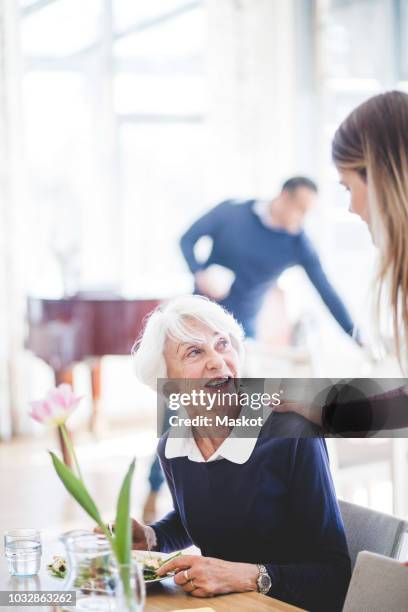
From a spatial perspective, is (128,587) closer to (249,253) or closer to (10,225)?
(249,253)

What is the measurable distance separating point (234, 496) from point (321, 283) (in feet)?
6.77

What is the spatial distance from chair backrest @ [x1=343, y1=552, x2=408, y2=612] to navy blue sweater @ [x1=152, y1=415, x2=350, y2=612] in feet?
0.68

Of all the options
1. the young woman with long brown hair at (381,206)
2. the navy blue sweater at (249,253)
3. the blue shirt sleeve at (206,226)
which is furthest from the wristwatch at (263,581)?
the blue shirt sleeve at (206,226)

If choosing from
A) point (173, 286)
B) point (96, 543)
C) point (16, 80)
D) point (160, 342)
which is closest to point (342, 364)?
point (173, 286)

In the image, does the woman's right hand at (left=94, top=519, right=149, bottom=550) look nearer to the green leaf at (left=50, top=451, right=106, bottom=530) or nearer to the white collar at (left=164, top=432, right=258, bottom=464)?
the white collar at (left=164, top=432, right=258, bottom=464)

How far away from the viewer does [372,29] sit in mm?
6102

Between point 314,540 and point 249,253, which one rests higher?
point 249,253

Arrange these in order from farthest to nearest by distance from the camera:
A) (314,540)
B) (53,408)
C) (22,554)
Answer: (314,540), (22,554), (53,408)

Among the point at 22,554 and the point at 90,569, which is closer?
the point at 90,569

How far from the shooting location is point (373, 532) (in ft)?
5.90

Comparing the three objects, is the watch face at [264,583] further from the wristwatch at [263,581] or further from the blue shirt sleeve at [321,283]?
the blue shirt sleeve at [321,283]

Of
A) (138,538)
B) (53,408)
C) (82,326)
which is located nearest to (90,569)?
(53,408)

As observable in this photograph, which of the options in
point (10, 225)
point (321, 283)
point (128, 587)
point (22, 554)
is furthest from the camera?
point (10, 225)

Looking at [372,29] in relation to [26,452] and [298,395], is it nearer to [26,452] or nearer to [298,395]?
[26,452]
